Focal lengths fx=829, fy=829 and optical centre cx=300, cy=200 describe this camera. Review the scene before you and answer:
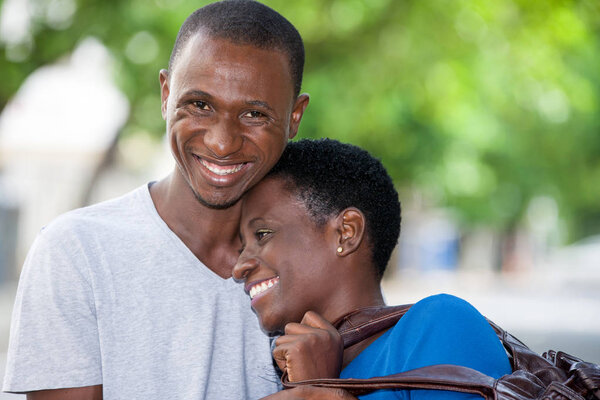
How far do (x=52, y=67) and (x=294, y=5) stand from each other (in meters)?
3.29

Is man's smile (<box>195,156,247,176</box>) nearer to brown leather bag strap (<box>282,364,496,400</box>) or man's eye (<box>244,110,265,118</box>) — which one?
man's eye (<box>244,110,265,118</box>)

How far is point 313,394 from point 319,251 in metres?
0.57

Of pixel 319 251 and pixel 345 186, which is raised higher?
pixel 345 186

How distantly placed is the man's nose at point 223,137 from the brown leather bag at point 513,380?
0.73 meters

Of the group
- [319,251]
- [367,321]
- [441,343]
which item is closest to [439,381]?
[441,343]

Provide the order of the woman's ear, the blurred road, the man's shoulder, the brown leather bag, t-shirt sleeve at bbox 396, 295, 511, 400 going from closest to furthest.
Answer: the brown leather bag < t-shirt sleeve at bbox 396, 295, 511, 400 < the man's shoulder < the woman's ear < the blurred road

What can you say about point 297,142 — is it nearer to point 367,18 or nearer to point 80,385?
point 80,385

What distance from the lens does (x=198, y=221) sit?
2.79 meters

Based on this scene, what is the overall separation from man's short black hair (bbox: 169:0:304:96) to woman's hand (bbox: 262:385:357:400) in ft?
3.41

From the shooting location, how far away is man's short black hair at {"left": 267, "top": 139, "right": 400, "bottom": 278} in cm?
261

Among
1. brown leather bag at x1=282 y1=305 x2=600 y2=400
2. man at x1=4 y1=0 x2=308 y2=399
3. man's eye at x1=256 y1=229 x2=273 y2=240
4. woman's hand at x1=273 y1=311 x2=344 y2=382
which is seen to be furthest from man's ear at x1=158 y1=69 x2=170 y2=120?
brown leather bag at x1=282 y1=305 x2=600 y2=400

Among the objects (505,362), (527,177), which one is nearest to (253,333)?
(505,362)

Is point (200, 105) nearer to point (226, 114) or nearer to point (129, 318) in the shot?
point (226, 114)

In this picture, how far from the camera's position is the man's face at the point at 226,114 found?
2.50 meters
